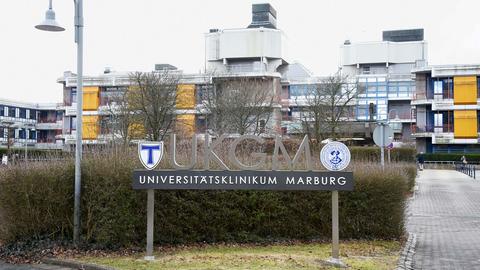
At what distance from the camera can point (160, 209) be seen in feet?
39.4

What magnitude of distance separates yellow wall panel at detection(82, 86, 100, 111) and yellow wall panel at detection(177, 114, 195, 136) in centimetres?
1565

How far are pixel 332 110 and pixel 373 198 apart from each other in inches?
1399

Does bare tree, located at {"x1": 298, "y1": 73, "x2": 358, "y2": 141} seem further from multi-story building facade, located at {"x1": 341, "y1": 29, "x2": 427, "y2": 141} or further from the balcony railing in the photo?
multi-story building facade, located at {"x1": 341, "y1": 29, "x2": 427, "y2": 141}

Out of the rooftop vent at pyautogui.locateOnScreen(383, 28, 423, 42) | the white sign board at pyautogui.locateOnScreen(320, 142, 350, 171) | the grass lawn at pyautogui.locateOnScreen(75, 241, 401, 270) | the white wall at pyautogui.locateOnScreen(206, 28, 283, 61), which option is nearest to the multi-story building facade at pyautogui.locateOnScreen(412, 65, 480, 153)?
the white wall at pyautogui.locateOnScreen(206, 28, 283, 61)

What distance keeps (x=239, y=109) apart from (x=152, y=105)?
8.25m

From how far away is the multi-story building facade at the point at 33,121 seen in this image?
88.9 metres

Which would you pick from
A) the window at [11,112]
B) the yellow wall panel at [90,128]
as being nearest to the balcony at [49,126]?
the window at [11,112]

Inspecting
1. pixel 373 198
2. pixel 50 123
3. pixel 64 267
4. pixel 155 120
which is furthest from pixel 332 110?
pixel 50 123

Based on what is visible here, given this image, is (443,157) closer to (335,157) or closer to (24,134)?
(335,157)

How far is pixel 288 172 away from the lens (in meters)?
10.7

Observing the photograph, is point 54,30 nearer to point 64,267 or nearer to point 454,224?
point 64,267

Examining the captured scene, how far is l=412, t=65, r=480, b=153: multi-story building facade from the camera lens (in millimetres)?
63891

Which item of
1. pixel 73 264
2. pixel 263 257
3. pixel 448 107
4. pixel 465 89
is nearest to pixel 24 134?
pixel 448 107

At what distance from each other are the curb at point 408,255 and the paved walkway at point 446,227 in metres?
0.09
